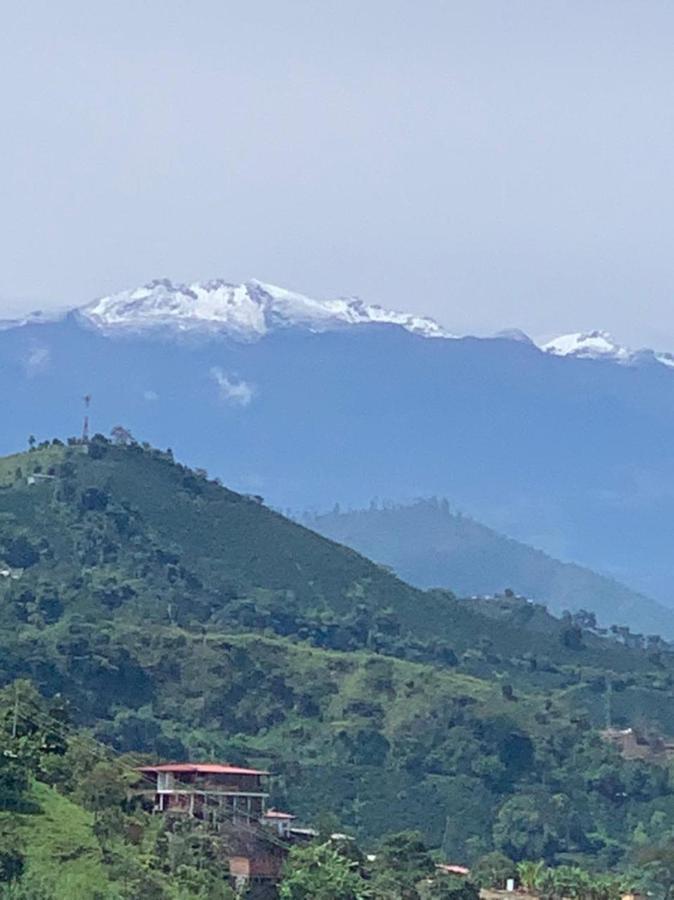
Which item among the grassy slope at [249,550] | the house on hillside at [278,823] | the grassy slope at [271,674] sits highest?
the grassy slope at [249,550]

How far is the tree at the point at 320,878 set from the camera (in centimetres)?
5738

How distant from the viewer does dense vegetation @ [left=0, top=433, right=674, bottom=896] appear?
105125mm

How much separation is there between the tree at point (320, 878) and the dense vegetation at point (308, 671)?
24512mm

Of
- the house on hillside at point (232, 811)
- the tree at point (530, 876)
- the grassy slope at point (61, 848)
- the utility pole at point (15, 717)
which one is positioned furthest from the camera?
the tree at point (530, 876)

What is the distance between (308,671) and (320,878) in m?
56.9

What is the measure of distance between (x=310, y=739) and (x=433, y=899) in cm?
5063

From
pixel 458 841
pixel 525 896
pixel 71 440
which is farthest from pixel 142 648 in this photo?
pixel 525 896

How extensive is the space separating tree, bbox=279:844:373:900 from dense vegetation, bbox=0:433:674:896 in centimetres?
2451

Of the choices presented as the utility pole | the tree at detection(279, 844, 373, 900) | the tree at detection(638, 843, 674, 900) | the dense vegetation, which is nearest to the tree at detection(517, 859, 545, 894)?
the tree at detection(638, 843, 674, 900)

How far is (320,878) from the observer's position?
58.4 metres

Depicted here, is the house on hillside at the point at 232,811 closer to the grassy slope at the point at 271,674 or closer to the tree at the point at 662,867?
the tree at the point at 662,867

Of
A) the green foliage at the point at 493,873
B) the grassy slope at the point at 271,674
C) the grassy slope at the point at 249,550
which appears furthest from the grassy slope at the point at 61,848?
the grassy slope at the point at 249,550

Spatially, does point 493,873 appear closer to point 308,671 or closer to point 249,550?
point 308,671

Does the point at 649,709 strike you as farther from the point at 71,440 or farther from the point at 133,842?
the point at 133,842
